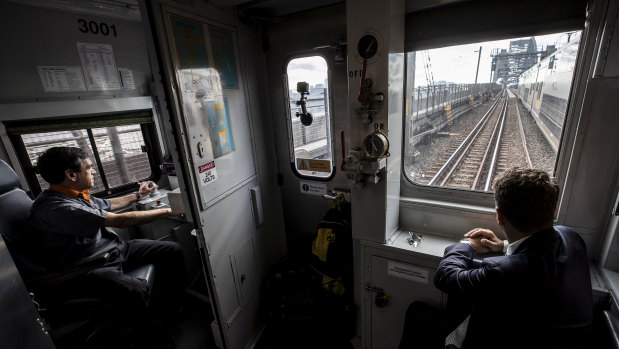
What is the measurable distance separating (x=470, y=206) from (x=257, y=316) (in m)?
2.04

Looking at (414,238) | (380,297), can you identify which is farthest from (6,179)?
(414,238)

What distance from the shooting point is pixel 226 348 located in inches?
84.7

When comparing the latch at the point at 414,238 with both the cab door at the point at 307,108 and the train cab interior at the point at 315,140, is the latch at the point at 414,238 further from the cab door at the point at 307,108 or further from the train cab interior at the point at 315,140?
the cab door at the point at 307,108

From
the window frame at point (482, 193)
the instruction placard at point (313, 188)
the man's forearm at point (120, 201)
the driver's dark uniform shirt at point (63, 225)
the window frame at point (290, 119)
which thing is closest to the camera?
the window frame at point (482, 193)

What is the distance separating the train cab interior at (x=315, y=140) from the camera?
146 cm

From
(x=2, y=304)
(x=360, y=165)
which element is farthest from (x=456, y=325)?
(x=2, y=304)

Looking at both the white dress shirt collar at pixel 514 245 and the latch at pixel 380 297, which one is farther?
the latch at pixel 380 297

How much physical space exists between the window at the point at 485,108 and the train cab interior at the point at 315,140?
0.03ft

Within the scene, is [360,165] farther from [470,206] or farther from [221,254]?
[221,254]

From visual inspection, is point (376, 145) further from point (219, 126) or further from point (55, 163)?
point (55, 163)

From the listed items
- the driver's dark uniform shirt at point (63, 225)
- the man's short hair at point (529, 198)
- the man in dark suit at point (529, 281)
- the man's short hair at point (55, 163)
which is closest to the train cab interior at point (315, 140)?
the driver's dark uniform shirt at point (63, 225)

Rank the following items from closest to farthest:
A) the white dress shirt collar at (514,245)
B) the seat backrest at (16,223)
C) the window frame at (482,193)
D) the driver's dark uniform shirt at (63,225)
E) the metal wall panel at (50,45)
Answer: the white dress shirt collar at (514,245), the window frame at (482,193), the seat backrest at (16,223), the driver's dark uniform shirt at (63,225), the metal wall panel at (50,45)

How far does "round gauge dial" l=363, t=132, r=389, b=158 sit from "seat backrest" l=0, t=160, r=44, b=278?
2.48 meters

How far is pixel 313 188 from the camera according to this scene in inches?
98.5
